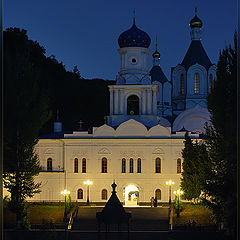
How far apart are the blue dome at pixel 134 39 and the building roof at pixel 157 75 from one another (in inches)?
397

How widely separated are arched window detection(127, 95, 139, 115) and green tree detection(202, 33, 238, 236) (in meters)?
15.0

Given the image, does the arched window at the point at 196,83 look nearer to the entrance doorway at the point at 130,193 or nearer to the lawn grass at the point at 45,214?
the entrance doorway at the point at 130,193

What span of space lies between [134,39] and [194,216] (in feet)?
43.7

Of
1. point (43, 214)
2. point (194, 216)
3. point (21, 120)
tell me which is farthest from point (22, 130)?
point (194, 216)

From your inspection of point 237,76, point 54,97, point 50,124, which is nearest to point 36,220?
point 237,76

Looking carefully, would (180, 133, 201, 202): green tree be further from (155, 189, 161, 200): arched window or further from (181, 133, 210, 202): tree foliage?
(155, 189, 161, 200): arched window

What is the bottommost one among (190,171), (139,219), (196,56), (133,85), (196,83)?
(139,219)

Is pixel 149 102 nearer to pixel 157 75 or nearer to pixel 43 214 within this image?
pixel 43 214

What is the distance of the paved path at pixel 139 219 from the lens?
102 feet

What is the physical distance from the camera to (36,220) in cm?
3262

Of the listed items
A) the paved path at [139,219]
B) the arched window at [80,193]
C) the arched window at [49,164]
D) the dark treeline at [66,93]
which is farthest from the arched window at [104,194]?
the dark treeline at [66,93]

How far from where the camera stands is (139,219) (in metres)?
33.0

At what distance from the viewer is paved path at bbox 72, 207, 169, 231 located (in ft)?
102

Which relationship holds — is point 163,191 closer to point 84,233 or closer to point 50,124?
point 84,233
